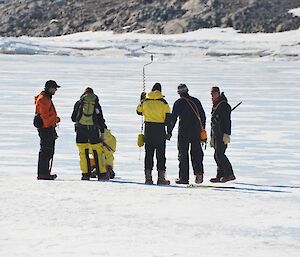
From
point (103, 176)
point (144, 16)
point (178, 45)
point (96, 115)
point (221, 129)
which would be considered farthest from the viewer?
point (144, 16)

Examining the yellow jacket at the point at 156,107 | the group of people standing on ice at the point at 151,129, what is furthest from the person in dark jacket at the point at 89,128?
the yellow jacket at the point at 156,107

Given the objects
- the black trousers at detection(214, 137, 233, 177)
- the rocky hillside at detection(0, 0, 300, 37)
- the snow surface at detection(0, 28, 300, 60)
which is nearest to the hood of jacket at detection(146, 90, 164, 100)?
the black trousers at detection(214, 137, 233, 177)

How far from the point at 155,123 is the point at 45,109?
1.56 meters

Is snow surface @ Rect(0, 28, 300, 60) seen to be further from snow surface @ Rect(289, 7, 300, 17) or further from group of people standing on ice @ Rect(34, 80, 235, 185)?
group of people standing on ice @ Rect(34, 80, 235, 185)

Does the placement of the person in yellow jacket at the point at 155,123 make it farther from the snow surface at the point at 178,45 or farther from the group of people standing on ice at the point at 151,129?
the snow surface at the point at 178,45

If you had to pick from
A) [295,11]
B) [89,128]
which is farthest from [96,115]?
[295,11]

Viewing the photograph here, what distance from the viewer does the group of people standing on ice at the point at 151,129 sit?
10.8 metres

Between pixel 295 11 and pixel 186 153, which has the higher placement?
pixel 295 11

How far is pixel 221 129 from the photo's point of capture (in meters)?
11.3

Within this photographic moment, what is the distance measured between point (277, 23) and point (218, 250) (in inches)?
2395

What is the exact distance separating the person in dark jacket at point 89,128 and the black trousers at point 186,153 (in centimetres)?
114

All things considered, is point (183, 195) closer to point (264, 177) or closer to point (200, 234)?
point (200, 234)

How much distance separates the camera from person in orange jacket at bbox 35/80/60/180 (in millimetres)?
10812

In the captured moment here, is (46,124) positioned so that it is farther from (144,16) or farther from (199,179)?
(144,16)
